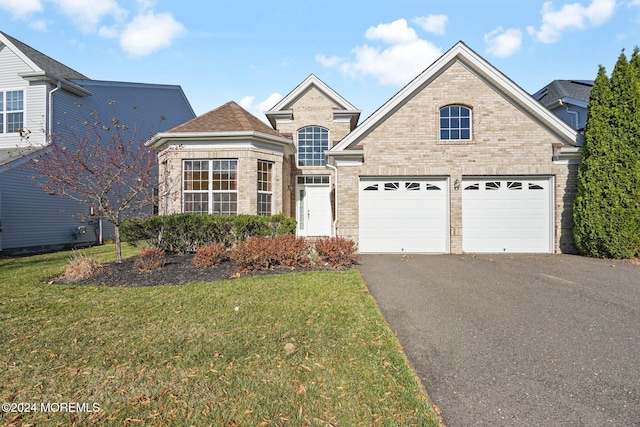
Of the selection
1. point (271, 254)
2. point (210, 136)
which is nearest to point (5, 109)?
point (210, 136)

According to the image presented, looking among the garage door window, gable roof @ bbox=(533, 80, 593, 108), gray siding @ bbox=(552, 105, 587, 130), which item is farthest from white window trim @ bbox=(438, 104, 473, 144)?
gable roof @ bbox=(533, 80, 593, 108)

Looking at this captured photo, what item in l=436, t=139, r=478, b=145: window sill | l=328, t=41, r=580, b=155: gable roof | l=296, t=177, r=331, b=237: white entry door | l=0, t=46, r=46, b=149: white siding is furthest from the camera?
l=296, t=177, r=331, b=237: white entry door

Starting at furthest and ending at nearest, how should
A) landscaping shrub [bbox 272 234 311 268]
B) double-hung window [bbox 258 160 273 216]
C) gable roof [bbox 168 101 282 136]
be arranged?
double-hung window [bbox 258 160 273 216] < gable roof [bbox 168 101 282 136] < landscaping shrub [bbox 272 234 311 268]

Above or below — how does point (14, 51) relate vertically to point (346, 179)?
above

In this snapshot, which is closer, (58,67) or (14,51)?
(14,51)

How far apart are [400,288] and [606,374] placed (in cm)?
330

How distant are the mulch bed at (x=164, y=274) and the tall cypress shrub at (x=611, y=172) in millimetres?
8269

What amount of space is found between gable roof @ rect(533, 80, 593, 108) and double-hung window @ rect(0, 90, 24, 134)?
82.1 feet

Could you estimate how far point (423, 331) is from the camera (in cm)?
418

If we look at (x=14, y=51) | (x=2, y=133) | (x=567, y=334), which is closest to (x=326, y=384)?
(x=567, y=334)

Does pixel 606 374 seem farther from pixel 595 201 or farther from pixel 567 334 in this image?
pixel 595 201

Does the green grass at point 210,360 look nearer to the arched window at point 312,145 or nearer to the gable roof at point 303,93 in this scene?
the arched window at point 312,145

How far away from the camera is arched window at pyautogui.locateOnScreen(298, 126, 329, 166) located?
15844 mm

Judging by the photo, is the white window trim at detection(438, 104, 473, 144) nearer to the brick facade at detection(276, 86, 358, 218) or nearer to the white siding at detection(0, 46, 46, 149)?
the brick facade at detection(276, 86, 358, 218)
